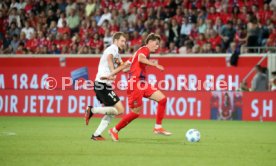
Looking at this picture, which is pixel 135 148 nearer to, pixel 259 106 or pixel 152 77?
pixel 259 106

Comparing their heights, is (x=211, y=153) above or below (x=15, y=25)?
below

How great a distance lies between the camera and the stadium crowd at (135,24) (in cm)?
2345

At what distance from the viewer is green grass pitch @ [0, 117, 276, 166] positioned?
387 inches

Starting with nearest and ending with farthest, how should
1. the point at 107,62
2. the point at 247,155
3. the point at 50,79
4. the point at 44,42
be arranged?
the point at 247,155 < the point at 107,62 < the point at 50,79 < the point at 44,42

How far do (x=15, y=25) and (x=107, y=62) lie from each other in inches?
602

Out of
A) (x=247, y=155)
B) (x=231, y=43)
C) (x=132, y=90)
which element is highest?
(x=231, y=43)

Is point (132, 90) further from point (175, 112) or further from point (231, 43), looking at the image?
point (231, 43)

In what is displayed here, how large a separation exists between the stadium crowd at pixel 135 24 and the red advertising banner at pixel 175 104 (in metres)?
2.24

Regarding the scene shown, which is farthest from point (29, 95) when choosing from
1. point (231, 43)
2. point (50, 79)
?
point (231, 43)

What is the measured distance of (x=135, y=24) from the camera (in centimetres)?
2542

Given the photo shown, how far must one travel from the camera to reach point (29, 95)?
23.0 m

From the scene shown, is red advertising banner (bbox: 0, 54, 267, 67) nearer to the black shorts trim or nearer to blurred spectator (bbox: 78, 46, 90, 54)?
blurred spectator (bbox: 78, 46, 90, 54)

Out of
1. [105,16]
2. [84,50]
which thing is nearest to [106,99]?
[84,50]

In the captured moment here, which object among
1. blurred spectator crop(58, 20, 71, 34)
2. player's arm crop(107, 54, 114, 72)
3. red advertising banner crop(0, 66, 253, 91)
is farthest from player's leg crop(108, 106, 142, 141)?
blurred spectator crop(58, 20, 71, 34)
